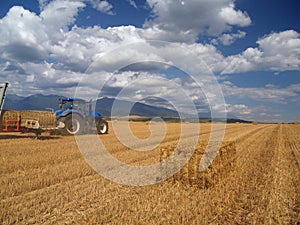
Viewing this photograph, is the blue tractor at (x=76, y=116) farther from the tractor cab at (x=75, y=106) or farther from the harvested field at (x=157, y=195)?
the harvested field at (x=157, y=195)

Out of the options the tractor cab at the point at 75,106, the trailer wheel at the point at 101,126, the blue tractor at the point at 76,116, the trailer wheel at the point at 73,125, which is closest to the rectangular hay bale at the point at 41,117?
the blue tractor at the point at 76,116

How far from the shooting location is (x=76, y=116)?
16344mm

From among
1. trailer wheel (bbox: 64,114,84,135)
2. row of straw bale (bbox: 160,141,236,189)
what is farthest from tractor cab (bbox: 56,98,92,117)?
row of straw bale (bbox: 160,141,236,189)

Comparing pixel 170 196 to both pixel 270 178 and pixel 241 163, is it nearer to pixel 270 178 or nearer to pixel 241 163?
pixel 270 178

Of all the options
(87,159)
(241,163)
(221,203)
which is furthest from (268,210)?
(87,159)

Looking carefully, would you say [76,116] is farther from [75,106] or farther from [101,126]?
[101,126]

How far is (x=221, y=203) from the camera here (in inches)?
209

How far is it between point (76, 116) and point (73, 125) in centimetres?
57

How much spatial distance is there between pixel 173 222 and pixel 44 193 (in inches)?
113

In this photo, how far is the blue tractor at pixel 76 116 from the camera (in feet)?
52.5

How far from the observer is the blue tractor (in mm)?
15992

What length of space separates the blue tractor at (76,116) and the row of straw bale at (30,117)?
4.09 feet

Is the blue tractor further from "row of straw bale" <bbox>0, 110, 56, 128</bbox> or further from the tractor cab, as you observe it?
"row of straw bale" <bbox>0, 110, 56, 128</bbox>

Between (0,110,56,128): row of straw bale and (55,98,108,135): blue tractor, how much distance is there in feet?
4.09
